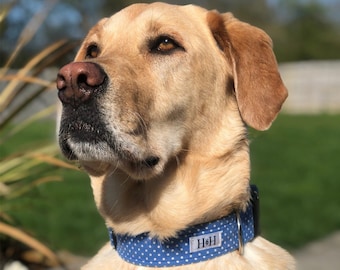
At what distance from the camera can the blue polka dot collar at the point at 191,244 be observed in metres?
2.87

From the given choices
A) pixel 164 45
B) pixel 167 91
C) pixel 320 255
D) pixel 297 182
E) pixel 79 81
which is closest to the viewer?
pixel 79 81

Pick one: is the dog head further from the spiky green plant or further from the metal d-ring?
the spiky green plant

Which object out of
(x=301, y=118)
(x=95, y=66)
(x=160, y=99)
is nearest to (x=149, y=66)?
(x=160, y=99)

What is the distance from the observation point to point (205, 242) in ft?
9.40

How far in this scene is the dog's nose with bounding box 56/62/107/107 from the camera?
2568 mm

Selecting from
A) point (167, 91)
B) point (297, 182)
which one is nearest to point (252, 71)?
point (167, 91)

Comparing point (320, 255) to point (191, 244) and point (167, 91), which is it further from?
point (167, 91)

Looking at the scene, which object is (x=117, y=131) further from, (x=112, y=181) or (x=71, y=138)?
(x=112, y=181)

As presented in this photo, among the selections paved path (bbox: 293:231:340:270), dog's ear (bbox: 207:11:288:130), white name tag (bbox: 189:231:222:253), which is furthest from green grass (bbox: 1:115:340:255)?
white name tag (bbox: 189:231:222:253)

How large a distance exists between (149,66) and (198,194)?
0.63 metres

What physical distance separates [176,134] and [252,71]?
469mm

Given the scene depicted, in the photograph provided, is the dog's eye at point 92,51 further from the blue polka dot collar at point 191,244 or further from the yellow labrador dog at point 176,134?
the blue polka dot collar at point 191,244

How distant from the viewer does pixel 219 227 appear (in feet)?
9.49

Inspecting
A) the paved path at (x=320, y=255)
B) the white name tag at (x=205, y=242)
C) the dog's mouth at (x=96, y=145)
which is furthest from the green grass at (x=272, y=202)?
the dog's mouth at (x=96, y=145)
